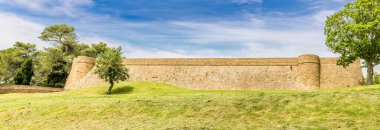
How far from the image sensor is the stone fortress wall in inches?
1639

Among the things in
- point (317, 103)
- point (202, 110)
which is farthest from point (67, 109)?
point (317, 103)

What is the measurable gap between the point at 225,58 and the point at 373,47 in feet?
71.3

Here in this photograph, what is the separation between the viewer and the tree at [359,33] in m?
31.1

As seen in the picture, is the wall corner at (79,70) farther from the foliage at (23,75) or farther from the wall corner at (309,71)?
the wall corner at (309,71)

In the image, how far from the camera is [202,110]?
1559cm

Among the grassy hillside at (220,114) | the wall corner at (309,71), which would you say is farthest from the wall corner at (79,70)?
the wall corner at (309,71)

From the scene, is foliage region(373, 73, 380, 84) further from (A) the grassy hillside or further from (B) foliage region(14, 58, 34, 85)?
(B) foliage region(14, 58, 34, 85)

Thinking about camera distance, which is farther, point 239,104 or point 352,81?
point 352,81

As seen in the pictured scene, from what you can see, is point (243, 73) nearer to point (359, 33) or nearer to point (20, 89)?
point (359, 33)

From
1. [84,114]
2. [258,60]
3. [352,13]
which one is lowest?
[84,114]

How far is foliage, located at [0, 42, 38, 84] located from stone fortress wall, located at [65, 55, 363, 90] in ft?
47.7

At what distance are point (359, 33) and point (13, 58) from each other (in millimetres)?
61617

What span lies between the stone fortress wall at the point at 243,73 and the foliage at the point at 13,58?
14.5 m

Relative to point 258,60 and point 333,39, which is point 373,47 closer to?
point 333,39
